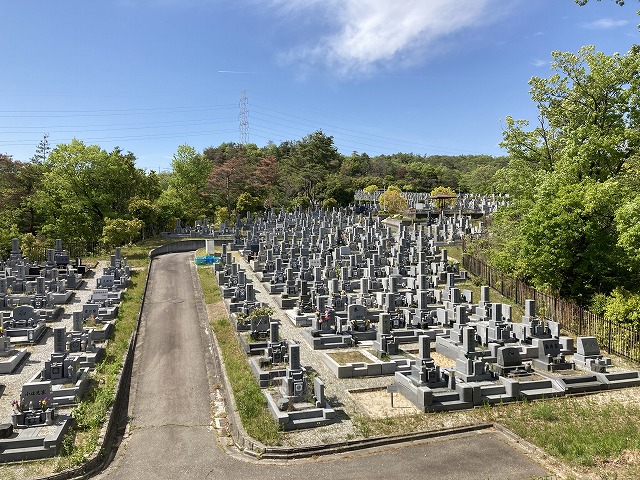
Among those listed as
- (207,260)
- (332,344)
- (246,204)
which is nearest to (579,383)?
(332,344)

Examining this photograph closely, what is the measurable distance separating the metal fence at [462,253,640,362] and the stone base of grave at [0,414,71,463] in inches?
768

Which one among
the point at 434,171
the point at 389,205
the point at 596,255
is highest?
the point at 434,171

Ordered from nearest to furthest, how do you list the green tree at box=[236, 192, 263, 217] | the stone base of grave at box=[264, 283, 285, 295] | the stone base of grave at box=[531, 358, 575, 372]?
the stone base of grave at box=[531, 358, 575, 372]
the stone base of grave at box=[264, 283, 285, 295]
the green tree at box=[236, 192, 263, 217]

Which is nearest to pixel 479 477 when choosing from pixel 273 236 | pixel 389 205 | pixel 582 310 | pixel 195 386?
pixel 195 386

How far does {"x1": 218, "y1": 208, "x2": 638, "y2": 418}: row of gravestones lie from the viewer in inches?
595

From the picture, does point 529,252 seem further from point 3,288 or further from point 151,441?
point 3,288

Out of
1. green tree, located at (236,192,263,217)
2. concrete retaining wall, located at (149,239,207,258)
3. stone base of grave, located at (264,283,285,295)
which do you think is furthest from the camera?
green tree, located at (236,192,263,217)

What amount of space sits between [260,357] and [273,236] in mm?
29000

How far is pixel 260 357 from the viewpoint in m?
17.3

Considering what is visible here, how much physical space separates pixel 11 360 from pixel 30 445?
677 cm

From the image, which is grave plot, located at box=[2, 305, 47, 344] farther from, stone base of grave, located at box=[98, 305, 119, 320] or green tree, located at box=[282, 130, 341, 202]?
green tree, located at box=[282, 130, 341, 202]

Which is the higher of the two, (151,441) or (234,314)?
(234,314)

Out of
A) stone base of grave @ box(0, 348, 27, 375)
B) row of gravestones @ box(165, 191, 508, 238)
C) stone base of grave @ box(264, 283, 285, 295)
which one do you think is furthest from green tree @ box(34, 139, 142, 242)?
stone base of grave @ box(0, 348, 27, 375)

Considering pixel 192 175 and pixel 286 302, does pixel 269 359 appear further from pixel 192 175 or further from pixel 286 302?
pixel 192 175
